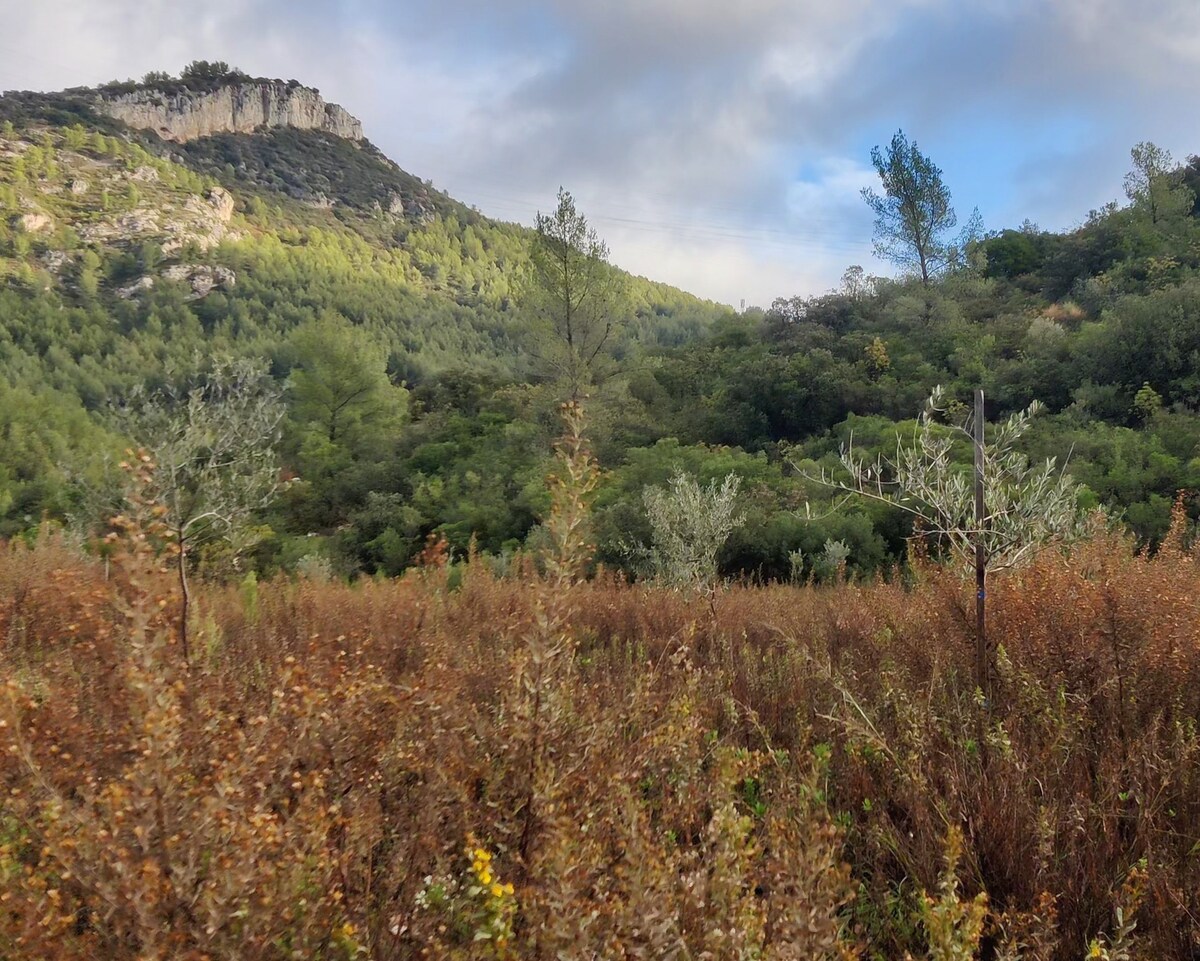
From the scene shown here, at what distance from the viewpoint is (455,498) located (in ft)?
57.6

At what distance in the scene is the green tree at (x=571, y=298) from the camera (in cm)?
2044


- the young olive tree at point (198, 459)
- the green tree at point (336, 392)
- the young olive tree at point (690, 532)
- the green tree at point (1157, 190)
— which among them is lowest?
the young olive tree at point (690, 532)

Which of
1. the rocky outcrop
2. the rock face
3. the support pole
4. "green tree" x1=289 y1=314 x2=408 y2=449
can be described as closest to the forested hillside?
"green tree" x1=289 y1=314 x2=408 y2=449

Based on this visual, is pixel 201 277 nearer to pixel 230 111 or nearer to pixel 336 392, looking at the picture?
pixel 336 392

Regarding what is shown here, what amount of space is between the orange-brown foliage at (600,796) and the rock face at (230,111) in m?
120

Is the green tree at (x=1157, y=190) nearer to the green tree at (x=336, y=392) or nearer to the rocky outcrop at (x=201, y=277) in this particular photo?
the green tree at (x=336, y=392)

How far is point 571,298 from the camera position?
2098 centimetres

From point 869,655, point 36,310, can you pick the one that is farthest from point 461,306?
point 869,655

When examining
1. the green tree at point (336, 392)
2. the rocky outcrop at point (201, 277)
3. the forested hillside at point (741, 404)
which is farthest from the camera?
the rocky outcrop at point (201, 277)

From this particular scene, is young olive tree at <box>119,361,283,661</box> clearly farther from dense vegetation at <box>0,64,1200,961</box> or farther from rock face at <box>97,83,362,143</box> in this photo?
rock face at <box>97,83,362,143</box>

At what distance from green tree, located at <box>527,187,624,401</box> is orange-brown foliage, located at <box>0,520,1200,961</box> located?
1788 centimetres

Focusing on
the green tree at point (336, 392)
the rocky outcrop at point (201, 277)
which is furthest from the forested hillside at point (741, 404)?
the rocky outcrop at point (201, 277)

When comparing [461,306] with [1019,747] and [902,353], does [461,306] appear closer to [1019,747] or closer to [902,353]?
[902,353]

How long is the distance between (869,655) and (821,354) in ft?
59.0
